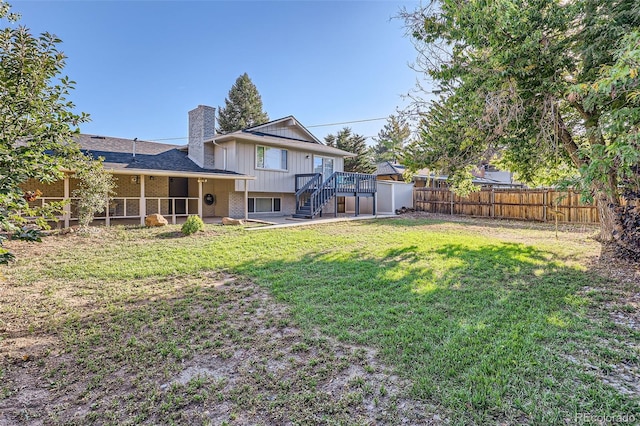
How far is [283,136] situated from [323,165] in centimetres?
292

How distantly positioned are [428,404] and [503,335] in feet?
5.26

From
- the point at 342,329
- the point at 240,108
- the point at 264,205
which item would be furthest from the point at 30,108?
the point at 240,108

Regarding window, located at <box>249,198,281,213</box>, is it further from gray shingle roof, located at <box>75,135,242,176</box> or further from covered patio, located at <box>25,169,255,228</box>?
gray shingle roof, located at <box>75,135,242,176</box>

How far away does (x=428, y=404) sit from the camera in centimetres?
238

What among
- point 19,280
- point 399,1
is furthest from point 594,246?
point 19,280

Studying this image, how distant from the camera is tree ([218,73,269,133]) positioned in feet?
117

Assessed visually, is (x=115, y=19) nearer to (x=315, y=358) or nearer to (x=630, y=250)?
(x=315, y=358)

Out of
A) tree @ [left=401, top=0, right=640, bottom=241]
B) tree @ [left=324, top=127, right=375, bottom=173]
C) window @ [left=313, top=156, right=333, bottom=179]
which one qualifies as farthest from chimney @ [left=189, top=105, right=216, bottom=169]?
tree @ [left=324, top=127, right=375, bottom=173]

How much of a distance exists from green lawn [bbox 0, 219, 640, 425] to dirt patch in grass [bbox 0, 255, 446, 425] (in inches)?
0.8

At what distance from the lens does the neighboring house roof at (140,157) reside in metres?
11.8

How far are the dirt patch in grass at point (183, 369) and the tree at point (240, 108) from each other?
110ft

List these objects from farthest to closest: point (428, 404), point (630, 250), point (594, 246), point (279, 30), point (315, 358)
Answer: point (279, 30) < point (594, 246) < point (630, 250) < point (315, 358) < point (428, 404)

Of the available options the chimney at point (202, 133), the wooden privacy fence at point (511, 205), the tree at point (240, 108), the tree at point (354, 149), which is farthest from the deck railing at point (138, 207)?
the tree at point (240, 108)

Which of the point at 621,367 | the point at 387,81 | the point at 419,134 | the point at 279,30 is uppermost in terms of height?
the point at 279,30
